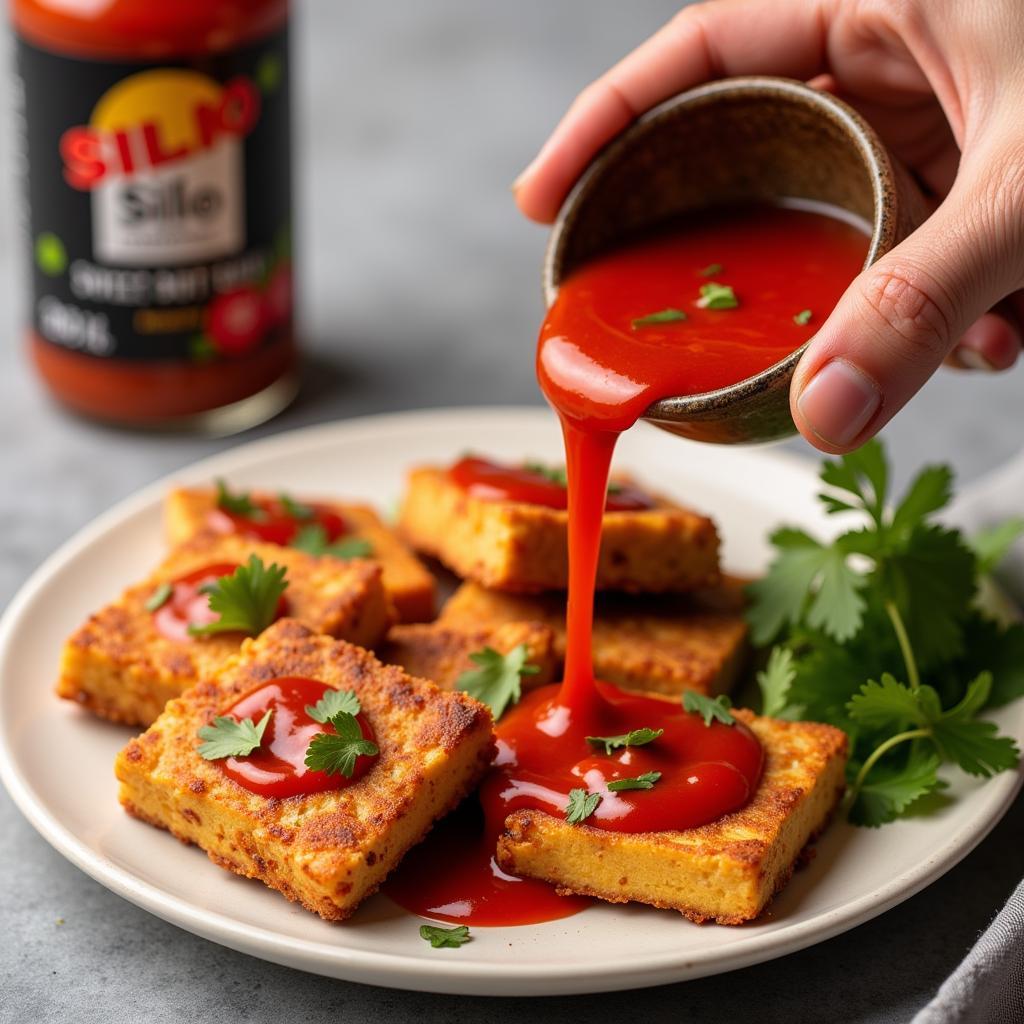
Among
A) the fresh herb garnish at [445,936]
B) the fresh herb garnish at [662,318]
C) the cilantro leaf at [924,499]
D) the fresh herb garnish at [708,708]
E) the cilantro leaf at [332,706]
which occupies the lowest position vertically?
the fresh herb garnish at [445,936]

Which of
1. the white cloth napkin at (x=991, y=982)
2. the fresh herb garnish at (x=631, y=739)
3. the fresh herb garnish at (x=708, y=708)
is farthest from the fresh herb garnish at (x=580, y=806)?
the white cloth napkin at (x=991, y=982)

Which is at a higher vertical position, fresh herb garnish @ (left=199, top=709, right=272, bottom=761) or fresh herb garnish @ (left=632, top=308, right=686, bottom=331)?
fresh herb garnish @ (left=632, top=308, right=686, bottom=331)

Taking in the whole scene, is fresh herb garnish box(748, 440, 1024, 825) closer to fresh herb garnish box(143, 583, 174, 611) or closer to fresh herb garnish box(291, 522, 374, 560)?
fresh herb garnish box(291, 522, 374, 560)

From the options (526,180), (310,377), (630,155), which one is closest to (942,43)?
(630,155)

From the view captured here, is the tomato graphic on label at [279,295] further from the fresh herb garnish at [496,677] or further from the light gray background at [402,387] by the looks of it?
the fresh herb garnish at [496,677]

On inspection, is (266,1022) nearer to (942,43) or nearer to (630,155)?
(630,155)

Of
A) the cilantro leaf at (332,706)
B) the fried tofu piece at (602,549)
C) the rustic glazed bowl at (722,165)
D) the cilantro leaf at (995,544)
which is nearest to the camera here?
the cilantro leaf at (332,706)

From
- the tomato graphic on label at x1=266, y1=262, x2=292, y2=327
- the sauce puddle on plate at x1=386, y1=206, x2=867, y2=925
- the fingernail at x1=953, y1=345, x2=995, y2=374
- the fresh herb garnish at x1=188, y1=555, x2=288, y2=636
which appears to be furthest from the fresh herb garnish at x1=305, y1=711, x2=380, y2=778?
the tomato graphic on label at x1=266, y1=262, x2=292, y2=327

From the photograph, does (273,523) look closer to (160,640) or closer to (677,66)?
(160,640)
